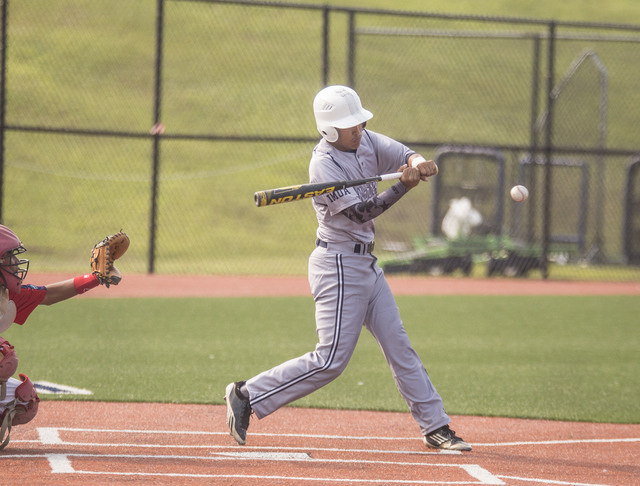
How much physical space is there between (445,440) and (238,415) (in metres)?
1.23

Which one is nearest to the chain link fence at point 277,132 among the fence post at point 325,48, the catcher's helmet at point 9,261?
the fence post at point 325,48

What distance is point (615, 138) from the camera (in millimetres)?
31359

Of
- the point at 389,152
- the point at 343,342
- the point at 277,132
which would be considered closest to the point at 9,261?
the point at 343,342

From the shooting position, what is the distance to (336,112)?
14.2 ft

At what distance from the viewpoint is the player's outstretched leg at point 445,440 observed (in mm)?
4355

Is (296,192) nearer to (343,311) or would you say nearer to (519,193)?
(343,311)

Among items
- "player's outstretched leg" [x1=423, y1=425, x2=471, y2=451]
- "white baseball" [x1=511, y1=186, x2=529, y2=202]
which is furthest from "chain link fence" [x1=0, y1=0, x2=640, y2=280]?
"player's outstretched leg" [x1=423, y1=425, x2=471, y2=451]

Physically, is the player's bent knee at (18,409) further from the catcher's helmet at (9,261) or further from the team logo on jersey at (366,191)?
the team logo on jersey at (366,191)

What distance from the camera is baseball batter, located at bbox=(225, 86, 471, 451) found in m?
4.27

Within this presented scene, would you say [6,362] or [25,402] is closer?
[6,362]

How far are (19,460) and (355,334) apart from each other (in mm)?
1952

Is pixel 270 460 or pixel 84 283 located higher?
pixel 84 283

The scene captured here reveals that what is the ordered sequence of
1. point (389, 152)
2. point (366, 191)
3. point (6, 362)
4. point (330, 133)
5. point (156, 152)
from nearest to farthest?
point (6, 362) < point (330, 133) < point (366, 191) < point (389, 152) < point (156, 152)

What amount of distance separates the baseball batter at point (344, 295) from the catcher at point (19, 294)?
104cm
